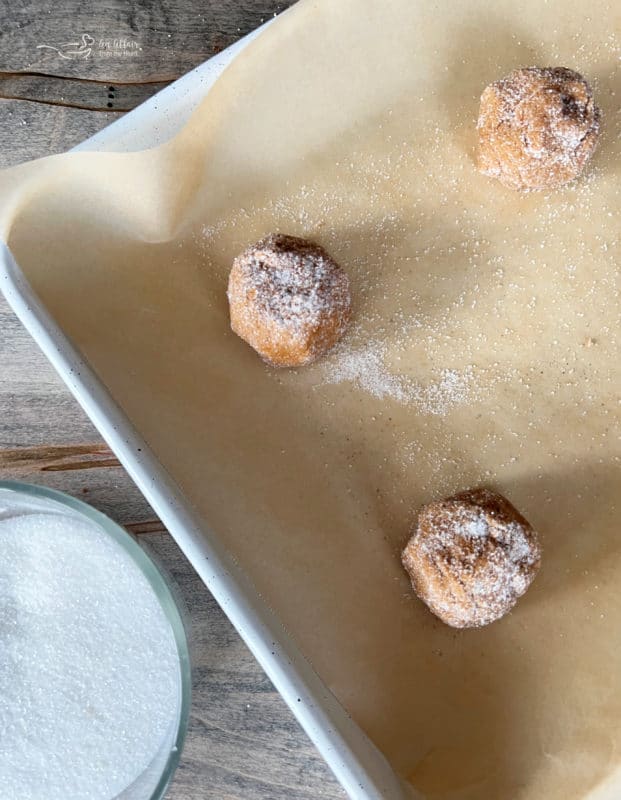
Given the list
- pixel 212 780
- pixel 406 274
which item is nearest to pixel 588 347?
pixel 406 274

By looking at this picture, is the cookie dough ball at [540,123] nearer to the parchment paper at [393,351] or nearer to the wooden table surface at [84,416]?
the parchment paper at [393,351]

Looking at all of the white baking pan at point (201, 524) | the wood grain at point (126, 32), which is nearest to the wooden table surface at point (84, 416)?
the wood grain at point (126, 32)

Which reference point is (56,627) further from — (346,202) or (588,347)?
(588,347)

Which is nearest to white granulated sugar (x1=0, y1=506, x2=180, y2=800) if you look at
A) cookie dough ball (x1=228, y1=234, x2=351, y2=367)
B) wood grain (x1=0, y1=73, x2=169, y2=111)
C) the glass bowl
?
the glass bowl

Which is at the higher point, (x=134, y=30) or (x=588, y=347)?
(x=134, y=30)

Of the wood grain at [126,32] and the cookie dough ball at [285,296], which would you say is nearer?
the cookie dough ball at [285,296]

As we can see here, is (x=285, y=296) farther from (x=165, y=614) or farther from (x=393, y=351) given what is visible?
(x=165, y=614)
